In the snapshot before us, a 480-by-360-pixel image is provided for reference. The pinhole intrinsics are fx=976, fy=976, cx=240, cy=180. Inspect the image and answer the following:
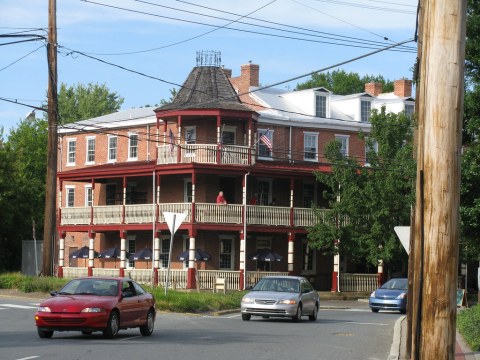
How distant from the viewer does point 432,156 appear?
6.68m

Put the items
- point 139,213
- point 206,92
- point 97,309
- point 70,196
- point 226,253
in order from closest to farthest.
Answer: point 97,309, point 139,213, point 226,253, point 206,92, point 70,196

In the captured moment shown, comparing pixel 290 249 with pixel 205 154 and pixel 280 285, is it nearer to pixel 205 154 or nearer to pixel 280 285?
pixel 205 154

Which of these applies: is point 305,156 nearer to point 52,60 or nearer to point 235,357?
point 52,60

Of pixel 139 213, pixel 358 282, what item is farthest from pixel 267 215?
pixel 139 213

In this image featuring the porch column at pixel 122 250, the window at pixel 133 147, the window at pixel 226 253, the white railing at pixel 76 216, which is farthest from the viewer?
the window at pixel 133 147

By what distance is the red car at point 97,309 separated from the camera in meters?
20.4

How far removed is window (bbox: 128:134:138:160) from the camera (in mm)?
57906

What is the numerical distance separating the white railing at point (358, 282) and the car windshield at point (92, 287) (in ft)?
106

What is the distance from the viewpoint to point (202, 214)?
1960 inches

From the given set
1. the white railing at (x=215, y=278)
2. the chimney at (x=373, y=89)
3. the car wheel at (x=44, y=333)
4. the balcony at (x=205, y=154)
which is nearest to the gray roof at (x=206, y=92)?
the balcony at (x=205, y=154)

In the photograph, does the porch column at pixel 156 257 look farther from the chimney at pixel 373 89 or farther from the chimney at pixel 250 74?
the chimney at pixel 373 89

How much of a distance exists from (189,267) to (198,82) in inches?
450

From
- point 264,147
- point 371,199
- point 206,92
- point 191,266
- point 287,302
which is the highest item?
point 206,92

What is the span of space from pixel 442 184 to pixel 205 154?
44212 millimetres
